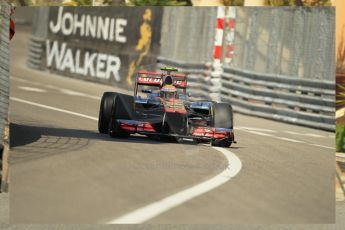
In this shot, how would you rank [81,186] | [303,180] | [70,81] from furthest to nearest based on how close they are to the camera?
1. [70,81]
2. [303,180]
3. [81,186]

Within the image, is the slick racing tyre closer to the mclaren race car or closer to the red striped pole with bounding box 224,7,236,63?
the mclaren race car

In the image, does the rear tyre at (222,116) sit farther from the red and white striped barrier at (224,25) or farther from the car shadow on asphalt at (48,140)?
the red and white striped barrier at (224,25)

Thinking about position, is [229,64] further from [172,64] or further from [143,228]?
[143,228]

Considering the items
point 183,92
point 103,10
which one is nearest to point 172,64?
point 183,92

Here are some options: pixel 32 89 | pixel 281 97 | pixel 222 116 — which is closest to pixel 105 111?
pixel 32 89

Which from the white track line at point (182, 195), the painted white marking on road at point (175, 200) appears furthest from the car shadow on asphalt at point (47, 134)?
the painted white marking on road at point (175, 200)

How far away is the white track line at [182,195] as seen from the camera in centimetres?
993

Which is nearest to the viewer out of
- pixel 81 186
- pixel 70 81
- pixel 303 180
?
pixel 81 186

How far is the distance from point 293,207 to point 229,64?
1.98 metres

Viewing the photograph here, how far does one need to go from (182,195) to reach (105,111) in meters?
1.47

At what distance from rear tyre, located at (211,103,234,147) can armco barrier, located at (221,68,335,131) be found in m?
0.23

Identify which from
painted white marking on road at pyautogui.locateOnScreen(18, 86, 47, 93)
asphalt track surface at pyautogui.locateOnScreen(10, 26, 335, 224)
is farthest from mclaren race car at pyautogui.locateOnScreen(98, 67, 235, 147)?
painted white marking on road at pyautogui.locateOnScreen(18, 86, 47, 93)

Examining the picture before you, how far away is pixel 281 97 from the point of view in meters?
11.3

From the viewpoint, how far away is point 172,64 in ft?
35.6
